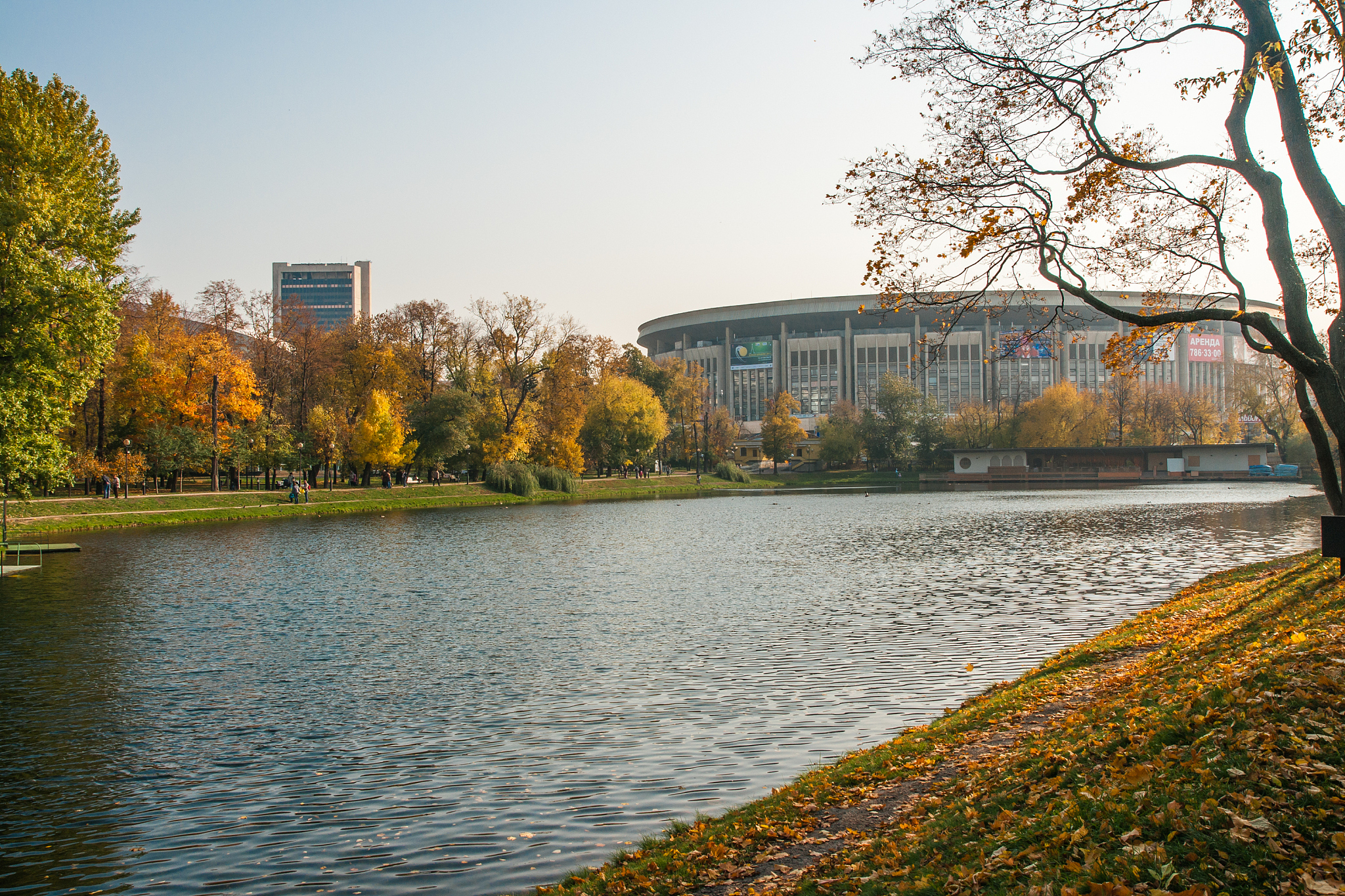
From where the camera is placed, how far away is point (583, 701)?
11289 millimetres

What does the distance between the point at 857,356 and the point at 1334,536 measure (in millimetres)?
132612

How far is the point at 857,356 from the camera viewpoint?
139875 mm

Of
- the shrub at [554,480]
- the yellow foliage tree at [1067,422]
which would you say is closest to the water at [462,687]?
the shrub at [554,480]

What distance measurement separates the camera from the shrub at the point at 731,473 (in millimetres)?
89500

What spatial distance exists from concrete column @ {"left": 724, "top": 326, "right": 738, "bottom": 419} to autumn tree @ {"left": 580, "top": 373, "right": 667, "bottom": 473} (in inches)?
2672

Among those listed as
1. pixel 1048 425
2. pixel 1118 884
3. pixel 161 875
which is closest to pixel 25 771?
pixel 161 875

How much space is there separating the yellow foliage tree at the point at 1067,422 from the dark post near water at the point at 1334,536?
286 feet

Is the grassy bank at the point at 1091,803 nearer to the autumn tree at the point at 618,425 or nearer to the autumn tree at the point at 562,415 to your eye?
the autumn tree at the point at 562,415

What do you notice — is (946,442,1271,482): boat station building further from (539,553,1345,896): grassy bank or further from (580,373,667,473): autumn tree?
(539,553,1345,896): grassy bank

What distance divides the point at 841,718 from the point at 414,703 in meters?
5.64

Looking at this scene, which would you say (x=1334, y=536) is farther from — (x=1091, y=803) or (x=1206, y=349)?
(x=1206, y=349)

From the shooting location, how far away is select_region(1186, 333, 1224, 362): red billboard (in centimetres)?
13938

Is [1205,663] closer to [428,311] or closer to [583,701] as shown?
[583,701]

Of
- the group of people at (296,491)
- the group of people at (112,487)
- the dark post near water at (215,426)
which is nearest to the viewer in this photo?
the group of people at (112,487)
